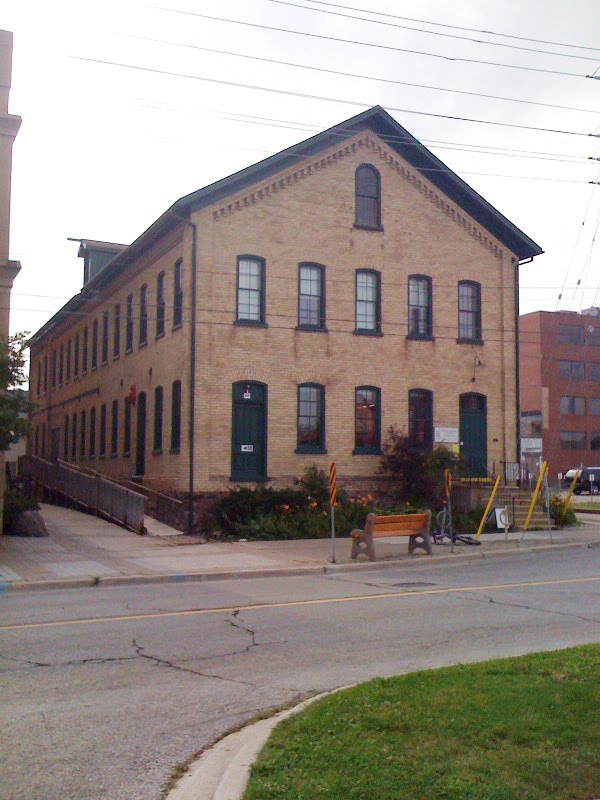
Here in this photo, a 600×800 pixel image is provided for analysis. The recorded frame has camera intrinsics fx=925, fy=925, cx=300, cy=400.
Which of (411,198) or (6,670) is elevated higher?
(411,198)

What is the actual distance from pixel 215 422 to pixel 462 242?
10.5 meters

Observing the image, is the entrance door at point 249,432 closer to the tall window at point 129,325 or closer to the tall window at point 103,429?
the tall window at point 129,325

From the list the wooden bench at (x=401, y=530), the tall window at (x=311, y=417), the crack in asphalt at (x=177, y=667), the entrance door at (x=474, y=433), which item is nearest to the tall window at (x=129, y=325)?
the tall window at (x=311, y=417)

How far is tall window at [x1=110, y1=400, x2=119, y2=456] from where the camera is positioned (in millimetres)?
34312

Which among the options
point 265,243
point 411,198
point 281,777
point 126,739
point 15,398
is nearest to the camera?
point 281,777

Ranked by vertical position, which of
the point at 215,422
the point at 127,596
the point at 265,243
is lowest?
the point at 127,596

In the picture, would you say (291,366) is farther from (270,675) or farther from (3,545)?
(270,675)

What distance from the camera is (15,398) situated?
62.4 feet

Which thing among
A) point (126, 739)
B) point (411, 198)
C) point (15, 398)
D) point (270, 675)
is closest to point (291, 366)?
point (411, 198)

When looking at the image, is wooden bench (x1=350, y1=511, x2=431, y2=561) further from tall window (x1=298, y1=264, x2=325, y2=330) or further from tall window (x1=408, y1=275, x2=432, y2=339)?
tall window (x1=408, y1=275, x2=432, y2=339)

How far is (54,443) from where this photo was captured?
47688mm

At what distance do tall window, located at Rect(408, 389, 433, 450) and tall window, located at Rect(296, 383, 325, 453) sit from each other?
3.11 metres

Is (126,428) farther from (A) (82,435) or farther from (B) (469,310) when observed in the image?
(B) (469,310)

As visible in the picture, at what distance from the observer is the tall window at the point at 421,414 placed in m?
28.6
